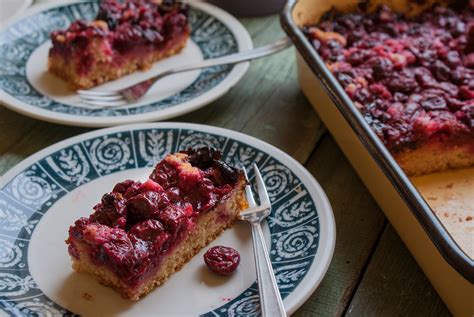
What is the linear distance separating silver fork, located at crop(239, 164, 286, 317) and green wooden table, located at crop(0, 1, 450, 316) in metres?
0.14

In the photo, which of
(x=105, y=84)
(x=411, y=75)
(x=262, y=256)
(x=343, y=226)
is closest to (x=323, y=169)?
(x=343, y=226)

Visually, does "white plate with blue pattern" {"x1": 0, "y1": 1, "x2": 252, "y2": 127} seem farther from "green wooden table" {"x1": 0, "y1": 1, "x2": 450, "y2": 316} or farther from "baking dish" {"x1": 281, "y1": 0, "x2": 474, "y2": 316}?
"baking dish" {"x1": 281, "y1": 0, "x2": 474, "y2": 316}

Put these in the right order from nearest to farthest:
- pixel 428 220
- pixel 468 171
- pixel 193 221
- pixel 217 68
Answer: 1. pixel 428 220
2. pixel 193 221
3. pixel 468 171
4. pixel 217 68

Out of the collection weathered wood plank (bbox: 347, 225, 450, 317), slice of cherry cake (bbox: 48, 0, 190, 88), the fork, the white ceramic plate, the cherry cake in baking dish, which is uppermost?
the white ceramic plate

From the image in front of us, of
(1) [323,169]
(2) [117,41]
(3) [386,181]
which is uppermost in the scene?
(2) [117,41]

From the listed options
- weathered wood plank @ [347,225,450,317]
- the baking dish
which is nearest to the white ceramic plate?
the baking dish

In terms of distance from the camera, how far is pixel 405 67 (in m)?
2.19

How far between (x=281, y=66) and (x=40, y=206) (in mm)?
1165

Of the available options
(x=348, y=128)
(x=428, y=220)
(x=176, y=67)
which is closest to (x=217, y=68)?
(x=176, y=67)

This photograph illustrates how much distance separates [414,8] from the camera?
98.7 inches

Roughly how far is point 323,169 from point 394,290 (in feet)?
1.69

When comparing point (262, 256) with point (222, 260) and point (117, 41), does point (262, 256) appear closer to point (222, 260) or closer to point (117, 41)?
point (222, 260)

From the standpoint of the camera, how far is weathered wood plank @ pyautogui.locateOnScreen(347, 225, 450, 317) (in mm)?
1535

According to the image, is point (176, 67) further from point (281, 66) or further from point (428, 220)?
point (428, 220)
